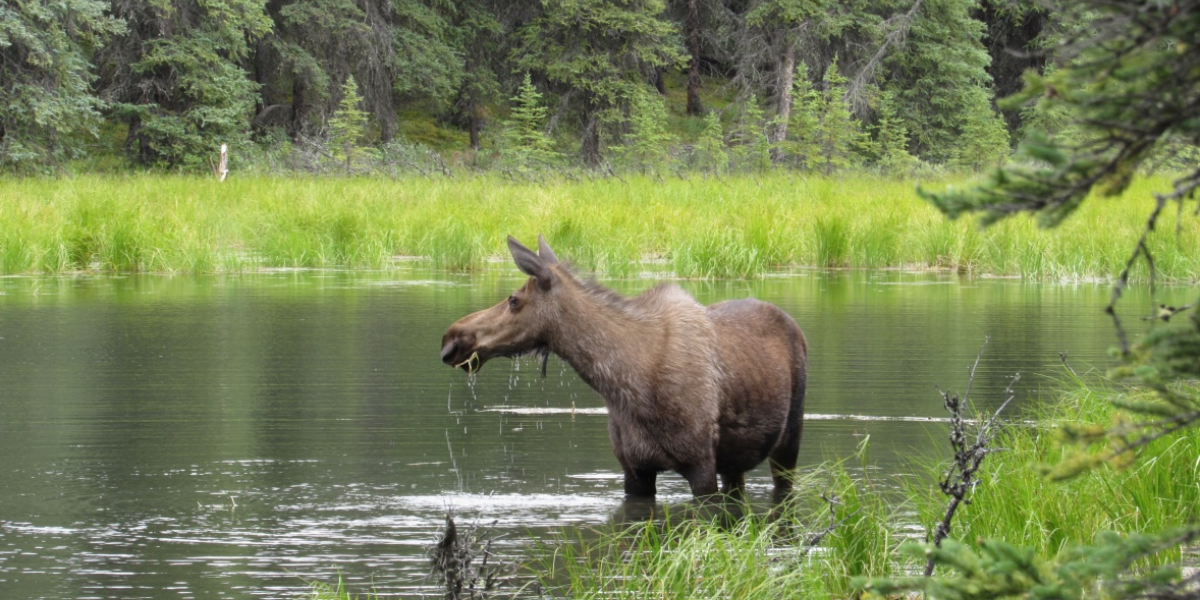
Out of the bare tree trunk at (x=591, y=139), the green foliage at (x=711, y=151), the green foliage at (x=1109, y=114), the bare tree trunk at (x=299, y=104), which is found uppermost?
the bare tree trunk at (x=299, y=104)

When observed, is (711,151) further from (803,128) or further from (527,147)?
(527,147)

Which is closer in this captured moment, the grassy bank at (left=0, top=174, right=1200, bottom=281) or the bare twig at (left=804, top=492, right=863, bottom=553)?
the bare twig at (left=804, top=492, right=863, bottom=553)

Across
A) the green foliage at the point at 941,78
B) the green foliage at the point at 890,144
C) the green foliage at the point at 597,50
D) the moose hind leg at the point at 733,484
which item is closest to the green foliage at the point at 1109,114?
the moose hind leg at the point at 733,484

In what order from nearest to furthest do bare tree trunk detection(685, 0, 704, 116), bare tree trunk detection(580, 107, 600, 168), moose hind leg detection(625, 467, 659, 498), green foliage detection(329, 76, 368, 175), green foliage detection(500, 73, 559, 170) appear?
moose hind leg detection(625, 467, 659, 498) < green foliage detection(329, 76, 368, 175) < green foliage detection(500, 73, 559, 170) < bare tree trunk detection(580, 107, 600, 168) < bare tree trunk detection(685, 0, 704, 116)

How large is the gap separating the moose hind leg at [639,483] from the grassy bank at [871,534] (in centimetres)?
74

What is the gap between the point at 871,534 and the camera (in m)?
6.14

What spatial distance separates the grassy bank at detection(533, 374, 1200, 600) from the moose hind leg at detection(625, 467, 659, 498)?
2.41 feet

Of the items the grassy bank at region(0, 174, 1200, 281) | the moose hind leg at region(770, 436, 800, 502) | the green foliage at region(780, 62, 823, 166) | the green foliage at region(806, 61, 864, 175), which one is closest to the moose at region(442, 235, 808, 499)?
the moose hind leg at region(770, 436, 800, 502)

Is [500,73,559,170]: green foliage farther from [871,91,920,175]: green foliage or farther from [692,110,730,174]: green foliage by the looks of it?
[871,91,920,175]: green foliage

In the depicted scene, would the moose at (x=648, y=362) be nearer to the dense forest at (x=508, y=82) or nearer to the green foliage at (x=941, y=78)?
the dense forest at (x=508, y=82)

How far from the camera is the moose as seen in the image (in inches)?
289

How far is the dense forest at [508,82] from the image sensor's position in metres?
35.8

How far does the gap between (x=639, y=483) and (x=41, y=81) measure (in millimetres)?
29331

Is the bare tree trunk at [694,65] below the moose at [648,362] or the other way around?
the other way around
